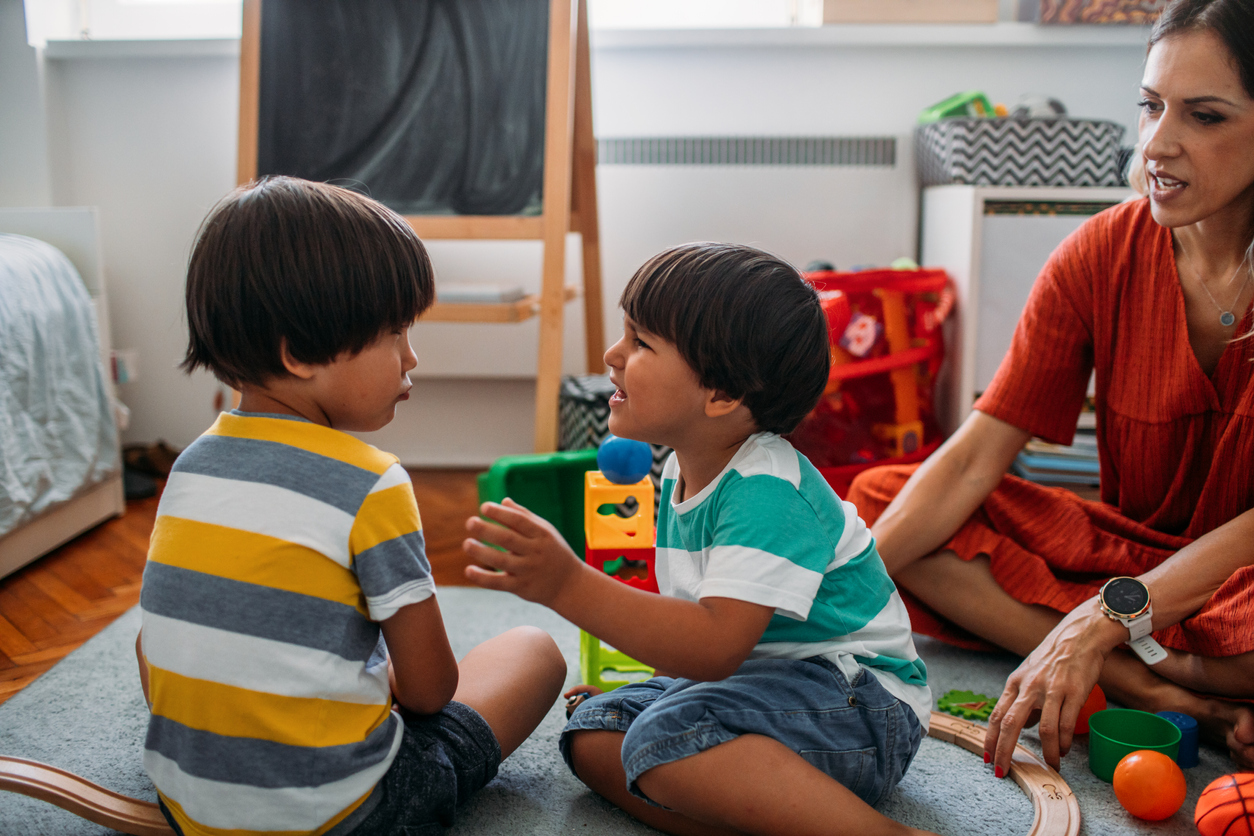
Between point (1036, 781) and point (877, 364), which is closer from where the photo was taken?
point (1036, 781)

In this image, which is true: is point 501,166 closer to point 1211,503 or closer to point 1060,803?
point 1211,503

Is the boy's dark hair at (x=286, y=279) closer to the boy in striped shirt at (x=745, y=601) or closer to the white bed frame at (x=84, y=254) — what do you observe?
the boy in striped shirt at (x=745, y=601)

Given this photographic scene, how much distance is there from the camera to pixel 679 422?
0.78 m

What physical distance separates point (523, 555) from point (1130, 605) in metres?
0.66

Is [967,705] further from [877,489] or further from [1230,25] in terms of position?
[1230,25]

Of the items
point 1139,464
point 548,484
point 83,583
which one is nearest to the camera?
point 1139,464

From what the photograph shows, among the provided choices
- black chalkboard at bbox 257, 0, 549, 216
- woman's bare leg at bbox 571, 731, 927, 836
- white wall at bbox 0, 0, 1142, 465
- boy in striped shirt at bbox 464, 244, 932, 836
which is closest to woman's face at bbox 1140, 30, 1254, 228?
boy in striped shirt at bbox 464, 244, 932, 836

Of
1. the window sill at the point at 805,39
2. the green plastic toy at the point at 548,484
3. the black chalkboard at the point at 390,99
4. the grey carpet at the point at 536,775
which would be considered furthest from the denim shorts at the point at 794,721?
the window sill at the point at 805,39

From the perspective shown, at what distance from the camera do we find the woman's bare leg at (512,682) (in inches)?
33.8

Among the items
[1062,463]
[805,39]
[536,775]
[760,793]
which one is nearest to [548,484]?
[536,775]

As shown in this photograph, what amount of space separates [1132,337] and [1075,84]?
124 centimetres

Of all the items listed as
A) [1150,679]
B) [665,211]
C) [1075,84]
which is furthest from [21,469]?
[1075,84]

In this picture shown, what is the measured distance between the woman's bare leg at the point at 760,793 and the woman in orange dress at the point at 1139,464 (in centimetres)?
25

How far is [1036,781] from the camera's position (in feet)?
2.89
